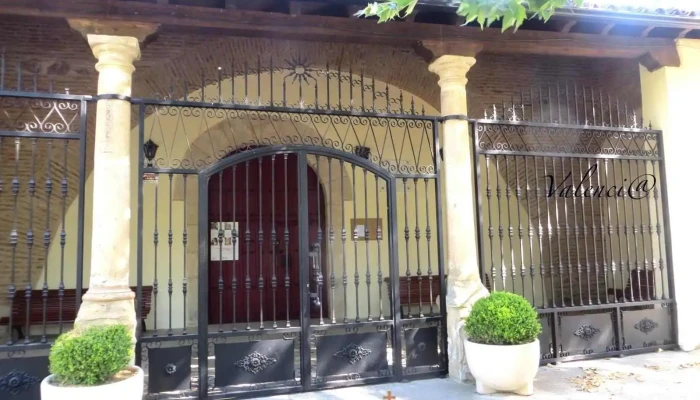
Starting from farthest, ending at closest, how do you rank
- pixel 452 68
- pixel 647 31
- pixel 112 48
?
1. pixel 647 31
2. pixel 452 68
3. pixel 112 48

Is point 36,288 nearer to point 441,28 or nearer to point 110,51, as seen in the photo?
point 110,51

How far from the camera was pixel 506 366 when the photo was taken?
4.20 m

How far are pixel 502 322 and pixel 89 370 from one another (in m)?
3.13

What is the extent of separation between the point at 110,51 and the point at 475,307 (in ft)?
12.7

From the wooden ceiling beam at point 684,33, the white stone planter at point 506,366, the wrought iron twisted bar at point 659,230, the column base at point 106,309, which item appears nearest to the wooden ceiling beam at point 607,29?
the wooden ceiling beam at point 684,33

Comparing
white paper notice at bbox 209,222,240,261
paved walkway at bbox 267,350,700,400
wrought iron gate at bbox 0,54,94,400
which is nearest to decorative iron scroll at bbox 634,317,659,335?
paved walkway at bbox 267,350,700,400

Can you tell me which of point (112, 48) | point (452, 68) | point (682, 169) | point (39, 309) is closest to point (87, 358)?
point (112, 48)

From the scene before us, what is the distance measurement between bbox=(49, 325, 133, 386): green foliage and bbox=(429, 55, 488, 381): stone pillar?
2.93m

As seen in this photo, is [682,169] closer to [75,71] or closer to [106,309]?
[106,309]

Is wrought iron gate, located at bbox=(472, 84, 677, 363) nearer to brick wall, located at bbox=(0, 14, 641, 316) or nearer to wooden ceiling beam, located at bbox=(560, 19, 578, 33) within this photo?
wooden ceiling beam, located at bbox=(560, 19, 578, 33)

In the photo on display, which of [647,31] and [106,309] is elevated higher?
[647,31]

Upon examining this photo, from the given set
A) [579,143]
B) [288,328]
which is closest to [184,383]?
[288,328]

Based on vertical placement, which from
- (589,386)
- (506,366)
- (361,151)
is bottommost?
(589,386)

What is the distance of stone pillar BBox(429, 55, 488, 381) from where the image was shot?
4914 mm
